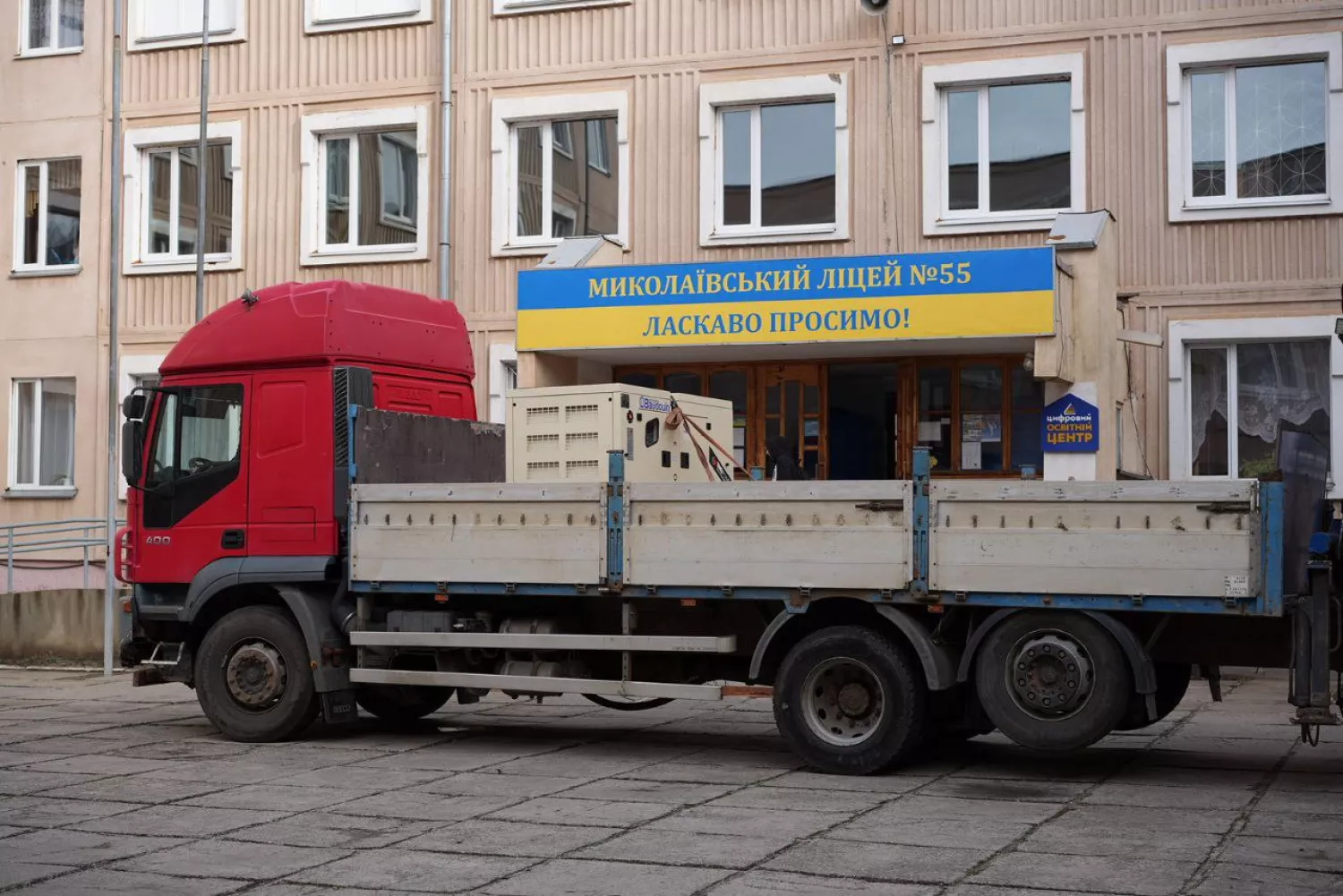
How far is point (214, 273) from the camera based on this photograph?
2361 cm

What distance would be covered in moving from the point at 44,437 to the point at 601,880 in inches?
745

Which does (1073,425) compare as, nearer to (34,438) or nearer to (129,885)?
(129,885)

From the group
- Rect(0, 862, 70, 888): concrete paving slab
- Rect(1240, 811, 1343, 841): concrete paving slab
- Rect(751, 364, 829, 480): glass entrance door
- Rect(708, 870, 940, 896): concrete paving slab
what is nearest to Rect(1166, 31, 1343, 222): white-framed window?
Rect(751, 364, 829, 480): glass entrance door

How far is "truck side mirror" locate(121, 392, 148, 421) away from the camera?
1262 centimetres

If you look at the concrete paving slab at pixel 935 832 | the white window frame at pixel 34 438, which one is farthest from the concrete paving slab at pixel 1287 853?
the white window frame at pixel 34 438

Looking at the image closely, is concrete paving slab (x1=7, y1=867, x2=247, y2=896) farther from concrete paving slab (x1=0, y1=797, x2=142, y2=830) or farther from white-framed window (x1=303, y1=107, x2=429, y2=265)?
white-framed window (x1=303, y1=107, x2=429, y2=265)

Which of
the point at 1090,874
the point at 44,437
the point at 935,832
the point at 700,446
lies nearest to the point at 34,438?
the point at 44,437

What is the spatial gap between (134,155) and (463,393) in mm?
12064

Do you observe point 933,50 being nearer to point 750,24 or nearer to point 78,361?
point 750,24

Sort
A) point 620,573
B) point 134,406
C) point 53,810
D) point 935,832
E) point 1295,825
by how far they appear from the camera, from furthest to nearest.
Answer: point 134,406 → point 620,573 → point 53,810 → point 1295,825 → point 935,832

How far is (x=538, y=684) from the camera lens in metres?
11.8

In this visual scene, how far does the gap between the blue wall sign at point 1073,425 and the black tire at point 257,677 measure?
337 inches

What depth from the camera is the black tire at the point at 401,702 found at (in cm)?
1315

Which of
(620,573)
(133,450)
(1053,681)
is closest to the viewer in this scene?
(1053,681)
